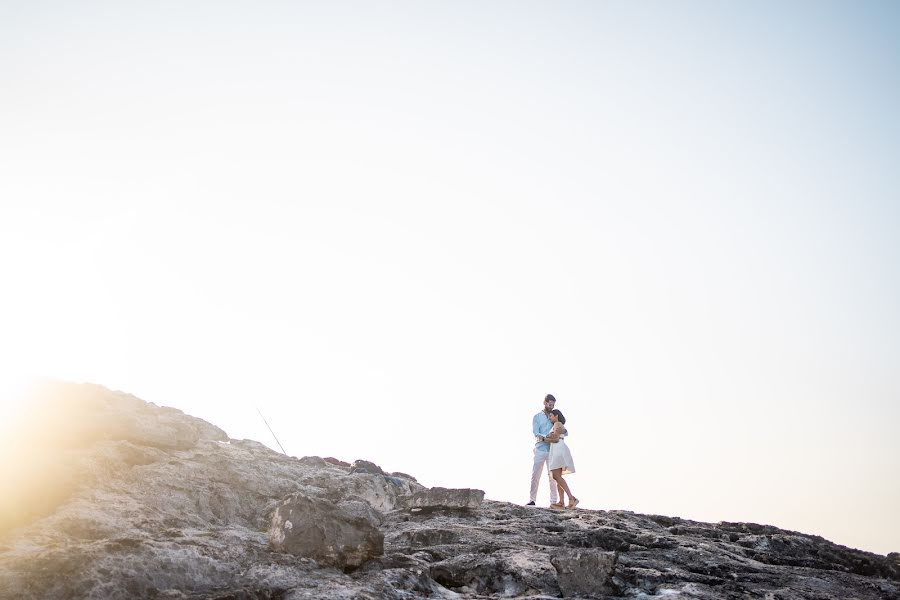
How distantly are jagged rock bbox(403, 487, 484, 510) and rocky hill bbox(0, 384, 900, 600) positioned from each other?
2cm

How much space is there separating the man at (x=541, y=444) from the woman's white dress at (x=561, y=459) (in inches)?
8.1

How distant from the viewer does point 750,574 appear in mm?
6922

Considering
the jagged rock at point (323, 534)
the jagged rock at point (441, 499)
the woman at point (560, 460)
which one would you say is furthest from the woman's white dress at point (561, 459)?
the jagged rock at point (323, 534)

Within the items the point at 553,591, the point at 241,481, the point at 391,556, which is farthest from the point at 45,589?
the point at 553,591

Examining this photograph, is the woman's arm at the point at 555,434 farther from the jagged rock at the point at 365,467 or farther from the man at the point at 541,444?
the jagged rock at the point at 365,467

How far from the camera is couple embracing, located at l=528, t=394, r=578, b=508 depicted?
12.7 metres

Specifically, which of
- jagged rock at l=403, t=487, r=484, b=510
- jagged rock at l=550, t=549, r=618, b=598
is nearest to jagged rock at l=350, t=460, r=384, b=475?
jagged rock at l=403, t=487, r=484, b=510

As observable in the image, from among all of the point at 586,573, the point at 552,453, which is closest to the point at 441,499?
the point at 586,573

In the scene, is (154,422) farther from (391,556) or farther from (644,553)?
(644,553)

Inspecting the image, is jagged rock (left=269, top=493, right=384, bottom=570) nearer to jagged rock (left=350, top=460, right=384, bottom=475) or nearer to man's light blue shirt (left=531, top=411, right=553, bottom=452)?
jagged rock (left=350, top=460, right=384, bottom=475)

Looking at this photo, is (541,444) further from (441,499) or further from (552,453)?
(441,499)

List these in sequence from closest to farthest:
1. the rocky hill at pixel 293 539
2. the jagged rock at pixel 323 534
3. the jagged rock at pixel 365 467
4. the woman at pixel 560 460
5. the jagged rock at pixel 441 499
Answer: the rocky hill at pixel 293 539
the jagged rock at pixel 323 534
the jagged rock at pixel 441 499
the jagged rock at pixel 365 467
the woman at pixel 560 460

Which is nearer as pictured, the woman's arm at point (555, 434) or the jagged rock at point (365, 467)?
the jagged rock at point (365, 467)

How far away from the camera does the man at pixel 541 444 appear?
12.9 metres
